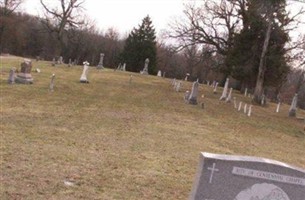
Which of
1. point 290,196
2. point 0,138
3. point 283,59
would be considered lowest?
point 0,138

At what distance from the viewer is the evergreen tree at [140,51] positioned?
57531 millimetres

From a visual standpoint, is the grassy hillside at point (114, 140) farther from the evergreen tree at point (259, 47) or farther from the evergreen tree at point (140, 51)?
the evergreen tree at point (140, 51)

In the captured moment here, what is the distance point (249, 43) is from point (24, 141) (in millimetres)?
25372

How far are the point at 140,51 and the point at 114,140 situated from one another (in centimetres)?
4627

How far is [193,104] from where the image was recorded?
885 inches

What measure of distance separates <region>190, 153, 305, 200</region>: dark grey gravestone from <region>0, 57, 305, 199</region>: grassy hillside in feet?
9.53

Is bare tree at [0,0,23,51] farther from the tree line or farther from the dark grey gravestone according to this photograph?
the dark grey gravestone

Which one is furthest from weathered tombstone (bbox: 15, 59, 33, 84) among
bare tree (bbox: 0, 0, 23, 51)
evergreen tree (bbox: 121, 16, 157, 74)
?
bare tree (bbox: 0, 0, 23, 51)

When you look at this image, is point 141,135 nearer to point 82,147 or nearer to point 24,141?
point 82,147

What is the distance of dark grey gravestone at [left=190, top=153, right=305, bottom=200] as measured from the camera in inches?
206

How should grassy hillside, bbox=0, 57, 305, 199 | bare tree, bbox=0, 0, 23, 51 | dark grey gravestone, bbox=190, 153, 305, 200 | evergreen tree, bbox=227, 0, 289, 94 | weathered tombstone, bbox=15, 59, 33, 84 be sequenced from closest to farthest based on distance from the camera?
dark grey gravestone, bbox=190, 153, 305, 200
grassy hillside, bbox=0, 57, 305, 199
weathered tombstone, bbox=15, 59, 33, 84
evergreen tree, bbox=227, 0, 289, 94
bare tree, bbox=0, 0, 23, 51

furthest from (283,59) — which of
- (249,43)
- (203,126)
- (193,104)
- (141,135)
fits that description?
(141,135)

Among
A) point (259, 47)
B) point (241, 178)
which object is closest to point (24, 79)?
point (259, 47)

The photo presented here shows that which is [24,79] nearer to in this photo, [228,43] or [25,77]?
[25,77]
